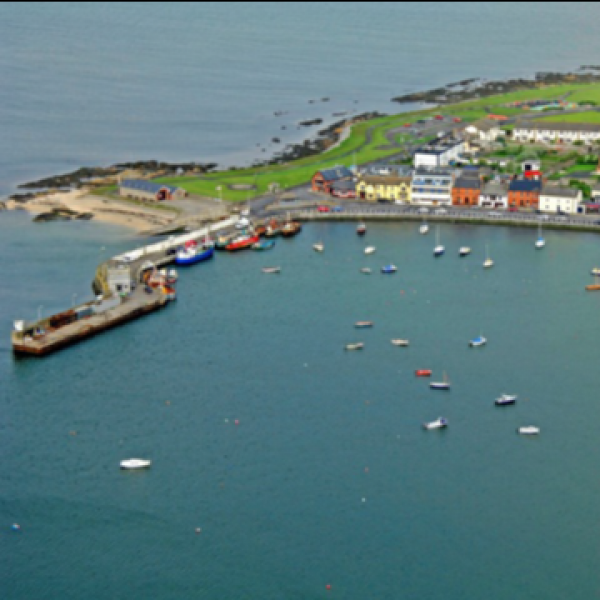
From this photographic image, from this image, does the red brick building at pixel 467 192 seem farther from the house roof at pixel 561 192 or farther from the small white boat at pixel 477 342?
the small white boat at pixel 477 342

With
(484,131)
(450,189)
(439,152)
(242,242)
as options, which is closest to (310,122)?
(484,131)

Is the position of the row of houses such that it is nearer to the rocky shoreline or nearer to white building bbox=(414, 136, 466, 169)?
white building bbox=(414, 136, 466, 169)

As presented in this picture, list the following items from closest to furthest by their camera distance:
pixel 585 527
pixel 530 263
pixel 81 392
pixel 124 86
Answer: pixel 585 527, pixel 81 392, pixel 530 263, pixel 124 86

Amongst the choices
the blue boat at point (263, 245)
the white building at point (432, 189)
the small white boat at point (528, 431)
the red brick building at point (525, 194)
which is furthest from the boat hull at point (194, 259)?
the small white boat at point (528, 431)

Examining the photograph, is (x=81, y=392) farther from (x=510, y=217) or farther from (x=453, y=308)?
(x=510, y=217)

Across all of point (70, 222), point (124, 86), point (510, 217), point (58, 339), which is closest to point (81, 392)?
point (58, 339)

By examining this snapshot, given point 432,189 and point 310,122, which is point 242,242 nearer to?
point 432,189

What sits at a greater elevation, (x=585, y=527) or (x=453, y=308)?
(x=453, y=308)

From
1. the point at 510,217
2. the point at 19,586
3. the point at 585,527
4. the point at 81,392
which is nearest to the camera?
the point at 19,586
